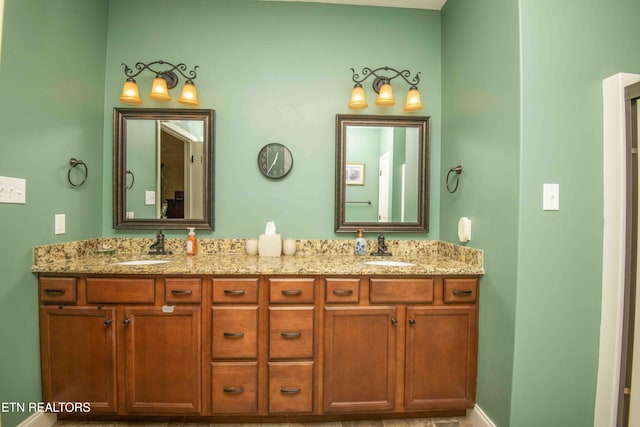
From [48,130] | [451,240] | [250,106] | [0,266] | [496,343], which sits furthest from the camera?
[250,106]

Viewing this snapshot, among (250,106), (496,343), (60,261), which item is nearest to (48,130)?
(60,261)

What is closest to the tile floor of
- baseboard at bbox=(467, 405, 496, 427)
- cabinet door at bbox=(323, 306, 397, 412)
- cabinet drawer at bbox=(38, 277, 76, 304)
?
baseboard at bbox=(467, 405, 496, 427)

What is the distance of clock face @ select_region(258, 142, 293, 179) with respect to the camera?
2279 mm

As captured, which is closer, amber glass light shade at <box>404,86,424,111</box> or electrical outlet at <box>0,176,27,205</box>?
electrical outlet at <box>0,176,27,205</box>

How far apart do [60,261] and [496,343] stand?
8.00ft

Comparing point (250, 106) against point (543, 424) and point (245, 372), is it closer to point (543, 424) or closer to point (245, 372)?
point (245, 372)

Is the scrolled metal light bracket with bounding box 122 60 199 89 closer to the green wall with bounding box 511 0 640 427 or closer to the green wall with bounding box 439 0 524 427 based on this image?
the green wall with bounding box 439 0 524 427

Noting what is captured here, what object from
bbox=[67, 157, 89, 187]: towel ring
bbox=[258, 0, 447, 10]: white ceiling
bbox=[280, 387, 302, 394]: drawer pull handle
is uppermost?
bbox=[258, 0, 447, 10]: white ceiling

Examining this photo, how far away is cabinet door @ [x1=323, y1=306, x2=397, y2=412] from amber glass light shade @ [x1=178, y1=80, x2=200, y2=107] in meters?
1.63

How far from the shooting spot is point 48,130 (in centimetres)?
177

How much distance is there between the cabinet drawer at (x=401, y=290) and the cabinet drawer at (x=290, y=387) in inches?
20.9

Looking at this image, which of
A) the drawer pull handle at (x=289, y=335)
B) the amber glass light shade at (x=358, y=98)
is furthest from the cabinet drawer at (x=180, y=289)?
the amber glass light shade at (x=358, y=98)

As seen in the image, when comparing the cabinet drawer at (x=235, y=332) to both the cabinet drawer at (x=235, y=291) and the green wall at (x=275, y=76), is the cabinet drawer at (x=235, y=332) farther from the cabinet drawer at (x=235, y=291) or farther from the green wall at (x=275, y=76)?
the green wall at (x=275, y=76)

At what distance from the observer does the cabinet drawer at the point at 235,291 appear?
A: 170 centimetres
